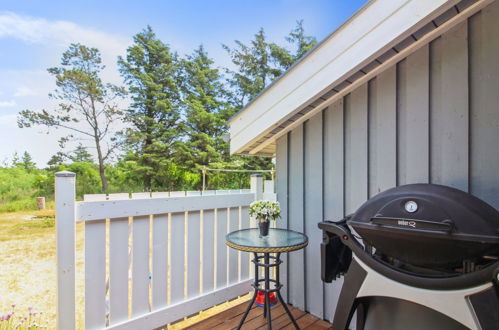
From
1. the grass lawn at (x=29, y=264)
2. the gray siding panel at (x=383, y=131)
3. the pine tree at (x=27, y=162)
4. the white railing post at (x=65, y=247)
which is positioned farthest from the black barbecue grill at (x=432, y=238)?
the pine tree at (x=27, y=162)

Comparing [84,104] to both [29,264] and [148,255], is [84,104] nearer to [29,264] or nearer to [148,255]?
[29,264]


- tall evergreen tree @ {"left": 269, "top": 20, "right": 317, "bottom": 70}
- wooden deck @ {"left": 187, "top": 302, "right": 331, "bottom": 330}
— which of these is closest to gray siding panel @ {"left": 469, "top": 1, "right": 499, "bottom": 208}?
wooden deck @ {"left": 187, "top": 302, "right": 331, "bottom": 330}

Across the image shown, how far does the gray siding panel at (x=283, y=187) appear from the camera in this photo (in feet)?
7.43

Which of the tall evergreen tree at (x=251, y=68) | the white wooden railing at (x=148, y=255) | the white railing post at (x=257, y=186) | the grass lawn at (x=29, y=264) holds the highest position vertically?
the tall evergreen tree at (x=251, y=68)

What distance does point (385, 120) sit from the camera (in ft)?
5.48

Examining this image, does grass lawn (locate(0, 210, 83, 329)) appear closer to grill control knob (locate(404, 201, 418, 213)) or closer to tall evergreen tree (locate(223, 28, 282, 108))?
grill control knob (locate(404, 201, 418, 213))

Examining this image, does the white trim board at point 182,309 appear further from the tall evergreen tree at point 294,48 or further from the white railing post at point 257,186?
the tall evergreen tree at point 294,48

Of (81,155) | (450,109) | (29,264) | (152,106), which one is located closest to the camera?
(450,109)

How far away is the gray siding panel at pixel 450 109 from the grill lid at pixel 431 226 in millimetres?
488

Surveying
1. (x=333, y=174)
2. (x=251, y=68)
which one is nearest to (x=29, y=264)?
(x=333, y=174)

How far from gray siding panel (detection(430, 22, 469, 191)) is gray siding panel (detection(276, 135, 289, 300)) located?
3.56ft

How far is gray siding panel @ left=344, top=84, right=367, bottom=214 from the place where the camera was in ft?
5.82

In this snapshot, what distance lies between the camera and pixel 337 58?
4.84 ft

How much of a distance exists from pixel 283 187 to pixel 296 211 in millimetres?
241
